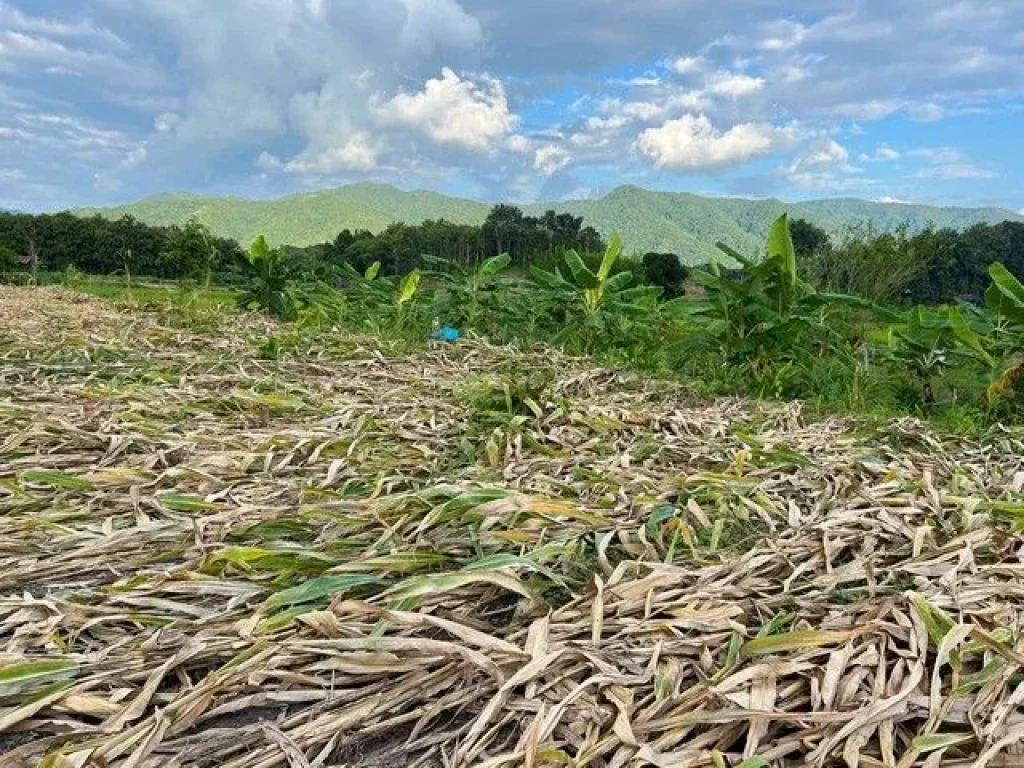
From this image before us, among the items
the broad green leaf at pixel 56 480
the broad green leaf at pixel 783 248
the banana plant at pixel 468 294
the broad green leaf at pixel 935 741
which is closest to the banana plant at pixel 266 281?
the banana plant at pixel 468 294

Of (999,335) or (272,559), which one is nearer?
(272,559)

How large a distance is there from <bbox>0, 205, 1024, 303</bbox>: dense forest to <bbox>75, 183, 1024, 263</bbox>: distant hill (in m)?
31.7

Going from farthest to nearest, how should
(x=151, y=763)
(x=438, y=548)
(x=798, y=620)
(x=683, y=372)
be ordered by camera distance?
1. (x=683, y=372)
2. (x=438, y=548)
3. (x=798, y=620)
4. (x=151, y=763)

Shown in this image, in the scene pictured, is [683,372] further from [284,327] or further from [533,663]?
[533,663]

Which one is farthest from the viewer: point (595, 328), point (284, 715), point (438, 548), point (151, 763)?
point (595, 328)

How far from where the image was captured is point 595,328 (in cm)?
657

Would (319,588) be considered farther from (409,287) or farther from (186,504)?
(409,287)

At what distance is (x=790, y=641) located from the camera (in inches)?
54.3

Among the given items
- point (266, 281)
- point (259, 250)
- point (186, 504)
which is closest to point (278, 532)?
point (186, 504)

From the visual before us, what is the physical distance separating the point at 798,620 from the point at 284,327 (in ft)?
21.2

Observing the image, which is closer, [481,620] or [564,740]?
[564,740]

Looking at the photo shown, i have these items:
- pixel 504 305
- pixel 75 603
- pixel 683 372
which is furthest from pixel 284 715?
pixel 504 305

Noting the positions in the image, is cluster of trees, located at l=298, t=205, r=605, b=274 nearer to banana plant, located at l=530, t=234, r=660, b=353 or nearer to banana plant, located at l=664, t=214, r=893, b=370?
banana plant, located at l=530, t=234, r=660, b=353

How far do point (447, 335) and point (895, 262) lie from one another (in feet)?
55.0
